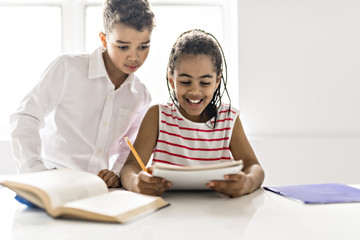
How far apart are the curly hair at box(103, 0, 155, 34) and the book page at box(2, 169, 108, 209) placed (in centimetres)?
65

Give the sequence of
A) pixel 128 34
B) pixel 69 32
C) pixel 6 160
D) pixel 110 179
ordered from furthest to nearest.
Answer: pixel 69 32
pixel 6 160
pixel 128 34
pixel 110 179

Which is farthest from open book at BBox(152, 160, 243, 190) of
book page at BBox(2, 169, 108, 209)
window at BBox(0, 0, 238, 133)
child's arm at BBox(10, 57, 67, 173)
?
window at BBox(0, 0, 238, 133)

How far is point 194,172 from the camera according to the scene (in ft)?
2.59

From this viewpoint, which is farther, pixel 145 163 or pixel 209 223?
Answer: pixel 145 163

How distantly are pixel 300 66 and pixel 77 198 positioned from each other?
1.93 meters

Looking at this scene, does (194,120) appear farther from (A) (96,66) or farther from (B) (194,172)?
(B) (194,172)

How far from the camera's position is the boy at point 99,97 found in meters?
1.36

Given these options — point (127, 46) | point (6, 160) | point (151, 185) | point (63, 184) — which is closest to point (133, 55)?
point (127, 46)

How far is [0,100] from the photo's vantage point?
8.95 ft

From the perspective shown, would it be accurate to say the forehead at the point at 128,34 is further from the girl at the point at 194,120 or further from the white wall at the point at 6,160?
the white wall at the point at 6,160

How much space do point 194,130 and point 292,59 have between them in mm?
1259

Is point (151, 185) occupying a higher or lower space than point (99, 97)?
lower

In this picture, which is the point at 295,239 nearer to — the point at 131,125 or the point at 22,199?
the point at 22,199

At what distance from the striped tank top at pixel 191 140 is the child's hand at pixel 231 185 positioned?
1.43 ft
